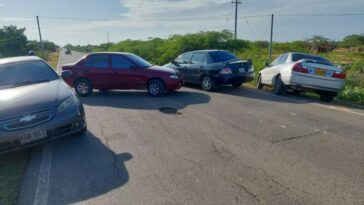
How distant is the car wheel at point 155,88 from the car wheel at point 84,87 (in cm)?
227

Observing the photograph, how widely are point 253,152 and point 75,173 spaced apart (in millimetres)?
2765

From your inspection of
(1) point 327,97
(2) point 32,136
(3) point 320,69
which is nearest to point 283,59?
(3) point 320,69

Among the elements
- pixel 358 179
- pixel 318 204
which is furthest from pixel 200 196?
pixel 358 179

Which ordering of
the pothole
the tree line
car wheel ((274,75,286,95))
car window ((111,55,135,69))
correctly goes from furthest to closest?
the tree line, car window ((111,55,135,69)), car wheel ((274,75,286,95)), the pothole

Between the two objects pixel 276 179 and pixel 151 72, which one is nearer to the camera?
pixel 276 179

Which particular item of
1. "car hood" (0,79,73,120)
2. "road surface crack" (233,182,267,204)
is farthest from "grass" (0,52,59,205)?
"road surface crack" (233,182,267,204)

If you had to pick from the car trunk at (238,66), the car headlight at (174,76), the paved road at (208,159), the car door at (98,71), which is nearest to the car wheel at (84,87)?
the car door at (98,71)

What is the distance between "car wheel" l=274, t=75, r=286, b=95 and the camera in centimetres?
996

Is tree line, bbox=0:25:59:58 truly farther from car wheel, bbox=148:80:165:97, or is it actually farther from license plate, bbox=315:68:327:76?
license plate, bbox=315:68:327:76

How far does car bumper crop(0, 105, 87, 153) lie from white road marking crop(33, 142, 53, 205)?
1.16 ft

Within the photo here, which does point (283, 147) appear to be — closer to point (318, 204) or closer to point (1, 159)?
point (318, 204)

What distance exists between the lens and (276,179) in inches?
153

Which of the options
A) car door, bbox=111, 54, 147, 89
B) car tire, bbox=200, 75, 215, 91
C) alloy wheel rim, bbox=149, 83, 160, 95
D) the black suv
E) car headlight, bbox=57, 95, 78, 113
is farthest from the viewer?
car tire, bbox=200, 75, 215, 91

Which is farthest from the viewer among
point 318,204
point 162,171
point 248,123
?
point 248,123
